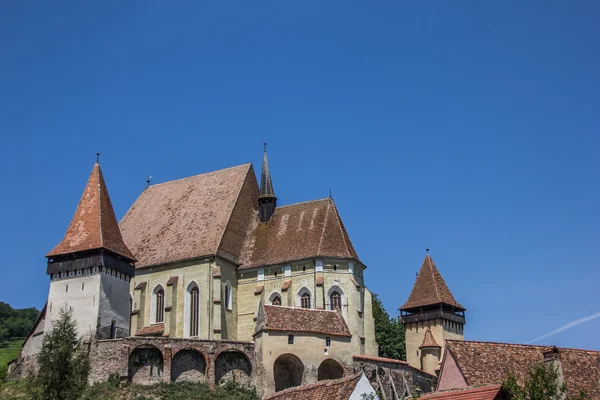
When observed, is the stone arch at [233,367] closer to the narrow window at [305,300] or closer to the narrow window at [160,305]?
the narrow window at [305,300]

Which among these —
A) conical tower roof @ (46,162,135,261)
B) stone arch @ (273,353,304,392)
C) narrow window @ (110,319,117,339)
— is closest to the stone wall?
stone arch @ (273,353,304,392)

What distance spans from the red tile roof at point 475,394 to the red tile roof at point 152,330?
103ft

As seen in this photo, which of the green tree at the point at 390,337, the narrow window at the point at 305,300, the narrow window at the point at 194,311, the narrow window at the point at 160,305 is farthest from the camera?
the green tree at the point at 390,337

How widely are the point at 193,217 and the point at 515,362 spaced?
29072mm

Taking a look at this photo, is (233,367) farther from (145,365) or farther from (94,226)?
(94,226)

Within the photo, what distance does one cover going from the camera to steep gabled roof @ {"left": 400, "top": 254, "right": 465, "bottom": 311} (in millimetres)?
56969

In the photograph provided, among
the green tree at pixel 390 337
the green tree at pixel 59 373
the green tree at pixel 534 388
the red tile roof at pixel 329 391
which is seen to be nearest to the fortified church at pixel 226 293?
the green tree at pixel 390 337

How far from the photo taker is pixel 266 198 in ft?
197

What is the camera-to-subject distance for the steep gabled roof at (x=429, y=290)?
5697 centimetres

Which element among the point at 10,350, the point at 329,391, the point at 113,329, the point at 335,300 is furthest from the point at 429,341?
the point at 10,350

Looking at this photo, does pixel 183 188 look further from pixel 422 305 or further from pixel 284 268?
pixel 422 305

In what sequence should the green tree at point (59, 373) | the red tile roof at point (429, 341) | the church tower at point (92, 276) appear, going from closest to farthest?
the green tree at point (59, 373) < the church tower at point (92, 276) < the red tile roof at point (429, 341)

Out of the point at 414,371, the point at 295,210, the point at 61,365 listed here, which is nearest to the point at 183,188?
the point at 295,210

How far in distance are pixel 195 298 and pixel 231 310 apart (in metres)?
2.58
